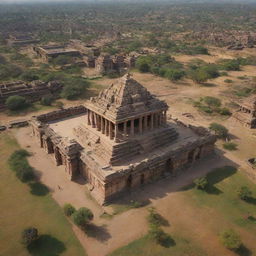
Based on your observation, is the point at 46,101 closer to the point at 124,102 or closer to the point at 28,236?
the point at 124,102

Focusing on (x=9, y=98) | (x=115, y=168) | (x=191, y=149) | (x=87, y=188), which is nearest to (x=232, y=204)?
(x=191, y=149)

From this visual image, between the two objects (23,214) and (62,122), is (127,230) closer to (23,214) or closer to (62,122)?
(23,214)

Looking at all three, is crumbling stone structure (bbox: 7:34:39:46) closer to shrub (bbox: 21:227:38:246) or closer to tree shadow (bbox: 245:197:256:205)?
shrub (bbox: 21:227:38:246)

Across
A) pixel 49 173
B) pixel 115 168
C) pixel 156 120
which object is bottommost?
pixel 49 173

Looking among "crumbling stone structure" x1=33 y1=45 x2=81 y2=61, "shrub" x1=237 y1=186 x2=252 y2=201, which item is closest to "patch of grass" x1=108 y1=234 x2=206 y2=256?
"shrub" x1=237 y1=186 x2=252 y2=201

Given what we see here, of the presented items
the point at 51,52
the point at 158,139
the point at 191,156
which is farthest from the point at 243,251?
the point at 51,52

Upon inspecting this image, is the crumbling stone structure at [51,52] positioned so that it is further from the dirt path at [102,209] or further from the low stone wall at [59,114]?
the dirt path at [102,209]
